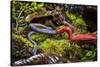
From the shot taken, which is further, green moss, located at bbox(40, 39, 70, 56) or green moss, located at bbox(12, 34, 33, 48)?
green moss, located at bbox(40, 39, 70, 56)

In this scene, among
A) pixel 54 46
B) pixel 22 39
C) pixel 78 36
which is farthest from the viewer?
pixel 78 36

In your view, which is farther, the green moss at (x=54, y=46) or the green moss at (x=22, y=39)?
the green moss at (x=54, y=46)

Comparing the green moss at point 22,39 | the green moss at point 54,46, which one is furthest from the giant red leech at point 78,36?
the green moss at point 22,39

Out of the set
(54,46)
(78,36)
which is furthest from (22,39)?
(78,36)

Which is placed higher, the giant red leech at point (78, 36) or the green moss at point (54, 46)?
the giant red leech at point (78, 36)

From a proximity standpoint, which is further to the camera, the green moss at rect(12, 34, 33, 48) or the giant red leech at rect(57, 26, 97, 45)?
the giant red leech at rect(57, 26, 97, 45)

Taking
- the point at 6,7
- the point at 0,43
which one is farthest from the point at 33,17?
the point at 0,43

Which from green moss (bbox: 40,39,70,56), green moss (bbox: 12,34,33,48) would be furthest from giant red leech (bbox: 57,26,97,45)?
green moss (bbox: 12,34,33,48)

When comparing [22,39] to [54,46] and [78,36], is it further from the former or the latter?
[78,36]

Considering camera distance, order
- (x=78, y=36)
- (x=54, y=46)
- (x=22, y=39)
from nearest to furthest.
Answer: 1. (x=22, y=39)
2. (x=54, y=46)
3. (x=78, y=36)

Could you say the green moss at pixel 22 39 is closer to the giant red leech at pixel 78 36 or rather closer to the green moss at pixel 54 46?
the green moss at pixel 54 46

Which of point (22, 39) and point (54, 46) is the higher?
point (22, 39)

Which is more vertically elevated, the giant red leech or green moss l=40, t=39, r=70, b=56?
the giant red leech

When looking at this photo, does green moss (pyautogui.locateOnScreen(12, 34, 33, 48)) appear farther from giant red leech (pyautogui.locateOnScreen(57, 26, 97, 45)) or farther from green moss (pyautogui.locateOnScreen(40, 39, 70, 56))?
giant red leech (pyautogui.locateOnScreen(57, 26, 97, 45))
